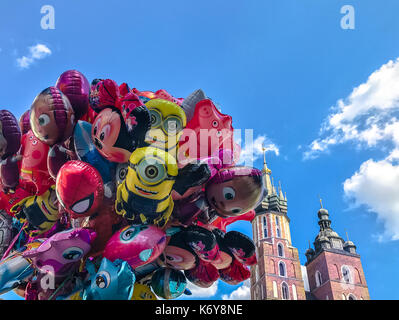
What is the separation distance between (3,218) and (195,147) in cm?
438

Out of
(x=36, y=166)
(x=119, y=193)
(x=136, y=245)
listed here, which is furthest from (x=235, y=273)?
(x=36, y=166)

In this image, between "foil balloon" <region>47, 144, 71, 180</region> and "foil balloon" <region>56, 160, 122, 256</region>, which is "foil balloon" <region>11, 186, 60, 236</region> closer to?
"foil balloon" <region>47, 144, 71, 180</region>

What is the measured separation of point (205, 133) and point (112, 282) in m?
2.73

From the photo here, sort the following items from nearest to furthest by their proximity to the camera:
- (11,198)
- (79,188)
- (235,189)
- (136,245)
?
(136,245) < (79,188) < (235,189) < (11,198)

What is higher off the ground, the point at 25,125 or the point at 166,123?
the point at 25,125

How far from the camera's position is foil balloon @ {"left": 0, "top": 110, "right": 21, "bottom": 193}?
19.4ft

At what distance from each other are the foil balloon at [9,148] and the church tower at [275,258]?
106 feet

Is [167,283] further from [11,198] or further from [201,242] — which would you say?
[11,198]

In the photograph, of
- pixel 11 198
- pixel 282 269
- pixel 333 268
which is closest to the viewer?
pixel 11 198

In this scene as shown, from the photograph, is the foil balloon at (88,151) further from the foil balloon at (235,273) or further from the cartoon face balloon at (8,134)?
the foil balloon at (235,273)

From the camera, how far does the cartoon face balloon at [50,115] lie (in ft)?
17.1

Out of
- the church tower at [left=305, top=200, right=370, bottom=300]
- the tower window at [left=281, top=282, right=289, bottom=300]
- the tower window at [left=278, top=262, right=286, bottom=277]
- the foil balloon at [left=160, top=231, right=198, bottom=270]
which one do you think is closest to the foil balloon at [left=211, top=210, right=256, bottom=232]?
the foil balloon at [left=160, top=231, right=198, bottom=270]

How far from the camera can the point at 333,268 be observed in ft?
131

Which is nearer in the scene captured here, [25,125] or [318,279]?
[25,125]
